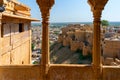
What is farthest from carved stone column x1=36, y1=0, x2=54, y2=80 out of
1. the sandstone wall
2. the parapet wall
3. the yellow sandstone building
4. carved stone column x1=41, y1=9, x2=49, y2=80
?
the sandstone wall

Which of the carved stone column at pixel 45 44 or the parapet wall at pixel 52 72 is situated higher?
the carved stone column at pixel 45 44

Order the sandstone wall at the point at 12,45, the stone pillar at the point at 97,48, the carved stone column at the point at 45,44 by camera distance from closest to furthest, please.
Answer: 1. the stone pillar at the point at 97,48
2. the carved stone column at the point at 45,44
3. the sandstone wall at the point at 12,45

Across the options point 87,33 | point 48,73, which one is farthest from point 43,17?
point 87,33

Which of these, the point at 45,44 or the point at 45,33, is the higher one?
the point at 45,33

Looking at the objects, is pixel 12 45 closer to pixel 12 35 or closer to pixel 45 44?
pixel 12 35

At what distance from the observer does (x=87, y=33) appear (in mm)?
50031

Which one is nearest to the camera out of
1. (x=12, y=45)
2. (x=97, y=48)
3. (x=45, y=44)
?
(x=97, y=48)

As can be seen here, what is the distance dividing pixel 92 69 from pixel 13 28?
489 centimetres

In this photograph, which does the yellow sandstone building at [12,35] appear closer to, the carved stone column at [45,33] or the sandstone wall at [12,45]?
the sandstone wall at [12,45]

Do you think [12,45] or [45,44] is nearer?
[45,44]

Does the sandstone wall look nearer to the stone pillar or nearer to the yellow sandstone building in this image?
the yellow sandstone building

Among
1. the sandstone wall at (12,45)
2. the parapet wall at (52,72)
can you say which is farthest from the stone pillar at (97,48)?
the sandstone wall at (12,45)

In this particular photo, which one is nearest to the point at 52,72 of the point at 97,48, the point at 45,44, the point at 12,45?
the point at 45,44

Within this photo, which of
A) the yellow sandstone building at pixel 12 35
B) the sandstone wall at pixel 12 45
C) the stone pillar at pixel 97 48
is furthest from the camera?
the sandstone wall at pixel 12 45
